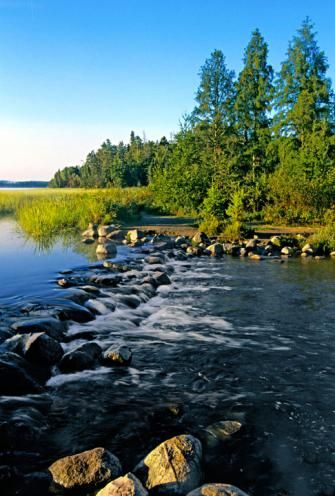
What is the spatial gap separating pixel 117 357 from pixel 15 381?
1.35 meters

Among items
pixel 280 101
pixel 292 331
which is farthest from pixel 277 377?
pixel 280 101

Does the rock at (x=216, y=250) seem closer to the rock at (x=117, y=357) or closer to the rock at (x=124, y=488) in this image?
the rock at (x=117, y=357)

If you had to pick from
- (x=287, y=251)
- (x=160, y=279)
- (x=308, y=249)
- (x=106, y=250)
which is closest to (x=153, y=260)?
(x=106, y=250)

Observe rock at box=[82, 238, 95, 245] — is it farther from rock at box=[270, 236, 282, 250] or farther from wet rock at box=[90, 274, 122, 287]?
rock at box=[270, 236, 282, 250]

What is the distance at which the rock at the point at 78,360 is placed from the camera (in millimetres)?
5376

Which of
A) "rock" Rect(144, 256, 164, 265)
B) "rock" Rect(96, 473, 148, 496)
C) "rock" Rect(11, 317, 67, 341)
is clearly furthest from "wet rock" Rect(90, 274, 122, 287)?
"rock" Rect(96, 473, 148, 496)

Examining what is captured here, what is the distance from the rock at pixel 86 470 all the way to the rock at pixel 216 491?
67 centimetres

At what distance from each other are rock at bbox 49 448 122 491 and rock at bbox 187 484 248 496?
26.5 inches

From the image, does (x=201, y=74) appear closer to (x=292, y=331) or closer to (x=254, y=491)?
(x=292, y=331)

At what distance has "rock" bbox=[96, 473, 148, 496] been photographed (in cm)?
288

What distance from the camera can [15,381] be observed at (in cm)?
475

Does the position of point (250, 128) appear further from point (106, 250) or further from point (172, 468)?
point (172, 468)

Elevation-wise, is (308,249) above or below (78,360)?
above

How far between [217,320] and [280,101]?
27835 millimetres
